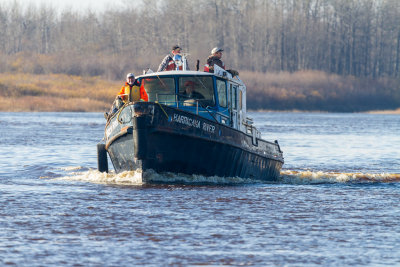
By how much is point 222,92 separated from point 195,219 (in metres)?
6.10

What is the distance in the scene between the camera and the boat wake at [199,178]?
54.4 feet

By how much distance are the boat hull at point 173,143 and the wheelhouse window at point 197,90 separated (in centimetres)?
109

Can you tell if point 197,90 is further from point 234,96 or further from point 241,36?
point 241,36

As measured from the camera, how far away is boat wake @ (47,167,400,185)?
16594 millimetres

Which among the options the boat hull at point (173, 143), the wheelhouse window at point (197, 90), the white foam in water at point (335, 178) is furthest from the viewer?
the white foam in water at point (335, 178)

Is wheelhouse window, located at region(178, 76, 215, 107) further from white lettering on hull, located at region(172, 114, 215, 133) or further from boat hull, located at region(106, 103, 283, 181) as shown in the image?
white lettering on hull, located at region(172, 114, 215, 133)

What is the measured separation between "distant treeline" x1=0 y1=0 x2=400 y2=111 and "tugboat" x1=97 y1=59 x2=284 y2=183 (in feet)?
211

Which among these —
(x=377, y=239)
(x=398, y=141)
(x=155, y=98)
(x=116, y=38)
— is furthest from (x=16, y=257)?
(x=116, y=38)

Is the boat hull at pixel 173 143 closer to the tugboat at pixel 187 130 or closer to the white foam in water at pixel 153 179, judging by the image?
the tugboat at pixel 187 130

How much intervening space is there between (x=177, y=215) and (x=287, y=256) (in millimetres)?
3242

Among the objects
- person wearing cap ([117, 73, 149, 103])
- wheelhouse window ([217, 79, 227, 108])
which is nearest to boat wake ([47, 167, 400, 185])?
person wearing cap ([117, 73, 149, 103])

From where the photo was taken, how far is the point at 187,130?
1611 centimetres

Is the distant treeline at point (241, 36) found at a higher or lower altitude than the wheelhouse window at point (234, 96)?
higher

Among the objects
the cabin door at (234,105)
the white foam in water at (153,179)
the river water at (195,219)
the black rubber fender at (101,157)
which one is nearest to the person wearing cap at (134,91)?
the white foam in water at (153,179)
